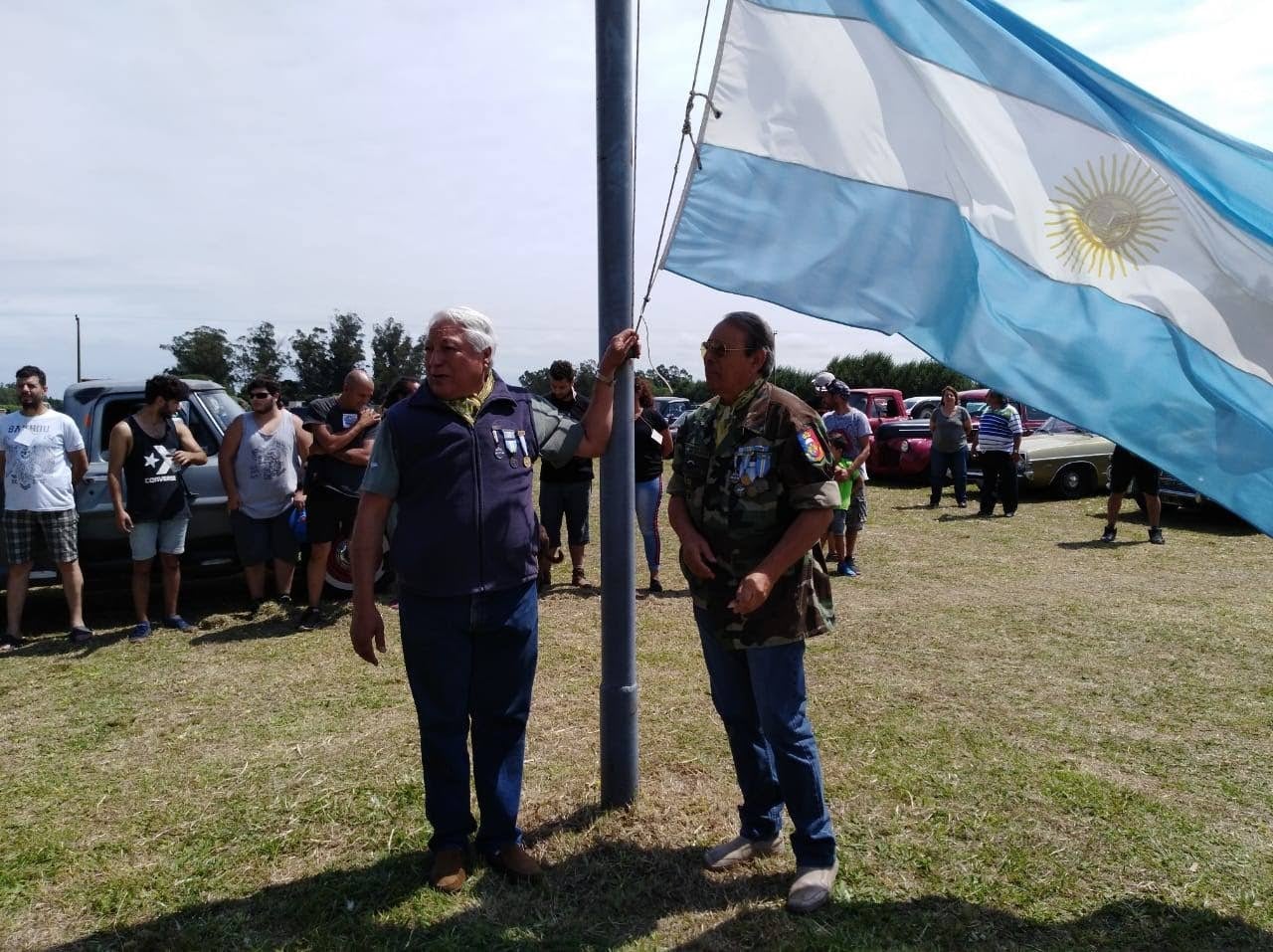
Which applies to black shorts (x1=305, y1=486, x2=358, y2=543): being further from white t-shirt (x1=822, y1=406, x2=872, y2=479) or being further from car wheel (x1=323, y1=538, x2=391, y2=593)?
white t-shirt (x1=822, y1=406, x2=872, y2=479)

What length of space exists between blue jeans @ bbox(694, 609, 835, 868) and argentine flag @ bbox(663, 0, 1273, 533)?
1.24 metres

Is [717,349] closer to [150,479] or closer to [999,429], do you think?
[150,479]

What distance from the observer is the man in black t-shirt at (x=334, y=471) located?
22.4 feet

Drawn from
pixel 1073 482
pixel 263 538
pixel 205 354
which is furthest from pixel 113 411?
pixel 205 354

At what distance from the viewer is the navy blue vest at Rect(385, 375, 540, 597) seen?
3.05 meters

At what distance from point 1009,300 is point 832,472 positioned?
2.95 feet

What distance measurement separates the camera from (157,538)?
6.73m

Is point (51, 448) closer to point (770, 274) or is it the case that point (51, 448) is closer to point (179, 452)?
point (179, 452)

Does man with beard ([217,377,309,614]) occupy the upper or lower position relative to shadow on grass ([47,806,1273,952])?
upper

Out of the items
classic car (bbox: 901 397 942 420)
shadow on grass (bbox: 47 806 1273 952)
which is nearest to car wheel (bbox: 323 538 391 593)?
shadow on grass (bbox: 47 806 1273 952)

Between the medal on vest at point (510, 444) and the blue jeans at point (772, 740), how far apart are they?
2.87 ft

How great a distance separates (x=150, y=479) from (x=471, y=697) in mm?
4606

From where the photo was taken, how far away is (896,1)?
3164mm

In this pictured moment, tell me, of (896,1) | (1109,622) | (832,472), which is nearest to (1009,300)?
(832,472)
